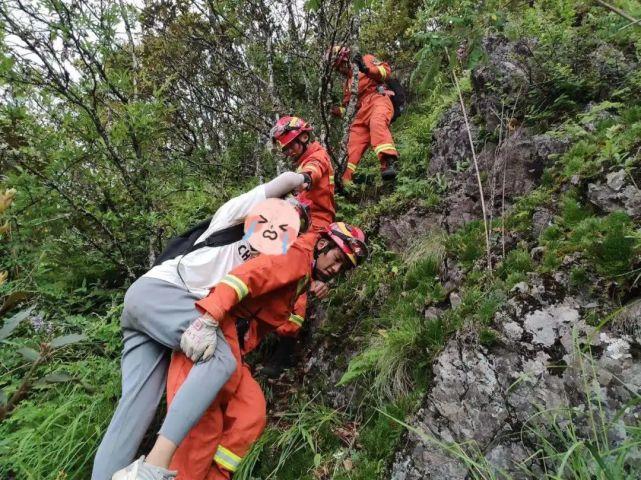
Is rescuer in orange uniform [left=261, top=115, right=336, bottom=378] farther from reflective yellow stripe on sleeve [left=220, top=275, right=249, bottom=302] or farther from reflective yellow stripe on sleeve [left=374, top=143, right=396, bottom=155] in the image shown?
reflective yellow stripe on sleeve [left=220, top=275, right=249, bottom=302]

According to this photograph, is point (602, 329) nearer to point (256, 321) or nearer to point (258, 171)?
point (256, 321)

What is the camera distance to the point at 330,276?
429 cm

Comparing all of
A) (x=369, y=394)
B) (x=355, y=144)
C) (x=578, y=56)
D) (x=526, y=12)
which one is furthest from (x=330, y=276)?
(x=526, y=12)

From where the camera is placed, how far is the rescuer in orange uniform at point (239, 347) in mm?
2834

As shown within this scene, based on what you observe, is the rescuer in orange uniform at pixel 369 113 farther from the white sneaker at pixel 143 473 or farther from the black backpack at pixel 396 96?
the white sneaker at pixel 143 473

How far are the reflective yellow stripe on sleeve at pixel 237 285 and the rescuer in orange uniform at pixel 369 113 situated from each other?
3.37m

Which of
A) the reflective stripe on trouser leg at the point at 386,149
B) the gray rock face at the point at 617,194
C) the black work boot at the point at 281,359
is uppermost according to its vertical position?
the reflective stripe on trouser leg at the point at 386,149

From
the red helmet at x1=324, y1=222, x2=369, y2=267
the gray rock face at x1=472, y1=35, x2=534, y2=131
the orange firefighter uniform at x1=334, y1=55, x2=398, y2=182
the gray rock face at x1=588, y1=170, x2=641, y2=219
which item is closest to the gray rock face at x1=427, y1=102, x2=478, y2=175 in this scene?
the gray rock face at x1=472, y1=35, x2=534, y2=131

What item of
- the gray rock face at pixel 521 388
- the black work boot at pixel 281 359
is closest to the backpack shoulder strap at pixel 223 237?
the black work boot at pixel 281 359

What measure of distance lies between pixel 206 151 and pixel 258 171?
1253 mm

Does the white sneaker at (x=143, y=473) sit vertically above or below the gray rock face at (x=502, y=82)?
below

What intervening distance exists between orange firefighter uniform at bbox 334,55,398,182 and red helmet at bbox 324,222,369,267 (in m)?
2.09

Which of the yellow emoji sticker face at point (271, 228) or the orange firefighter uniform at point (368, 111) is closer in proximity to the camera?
the yellow emoji sticker face at point (271, 228)

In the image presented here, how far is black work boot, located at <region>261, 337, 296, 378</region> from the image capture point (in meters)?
4.03
